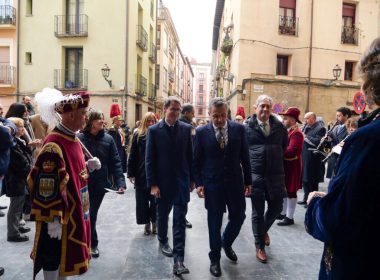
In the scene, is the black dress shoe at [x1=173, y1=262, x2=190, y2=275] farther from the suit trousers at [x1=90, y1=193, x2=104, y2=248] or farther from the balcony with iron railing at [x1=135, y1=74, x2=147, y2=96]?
the balcony with iron railing at [x1=135, y1=74, x2=147, y2=96]

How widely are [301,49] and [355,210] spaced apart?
19041 mm

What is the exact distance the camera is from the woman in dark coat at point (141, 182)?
5.27m

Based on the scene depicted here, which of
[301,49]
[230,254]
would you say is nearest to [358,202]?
[230,254]

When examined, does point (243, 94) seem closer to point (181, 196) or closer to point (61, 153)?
point (181, 196)

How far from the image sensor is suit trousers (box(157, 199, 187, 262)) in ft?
12.7

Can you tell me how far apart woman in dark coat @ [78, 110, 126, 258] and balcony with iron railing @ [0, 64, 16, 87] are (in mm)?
19248

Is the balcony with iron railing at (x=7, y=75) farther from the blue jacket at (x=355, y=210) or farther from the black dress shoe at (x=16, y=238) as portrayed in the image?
the blue jacket at (x=355, y=210)

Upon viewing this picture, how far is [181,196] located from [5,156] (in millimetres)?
2260

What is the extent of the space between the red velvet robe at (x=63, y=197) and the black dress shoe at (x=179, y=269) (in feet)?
4.12

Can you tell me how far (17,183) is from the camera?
491 cm

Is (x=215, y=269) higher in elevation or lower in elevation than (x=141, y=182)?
lower

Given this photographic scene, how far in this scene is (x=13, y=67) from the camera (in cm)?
2083

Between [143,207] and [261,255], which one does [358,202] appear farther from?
[143,207]

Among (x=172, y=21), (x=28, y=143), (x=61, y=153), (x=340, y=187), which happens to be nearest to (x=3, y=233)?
(x=28, y=143)
